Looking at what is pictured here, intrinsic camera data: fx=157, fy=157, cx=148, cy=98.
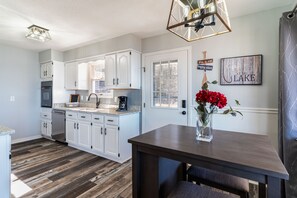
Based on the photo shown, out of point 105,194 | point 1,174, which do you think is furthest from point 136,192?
point 1,174

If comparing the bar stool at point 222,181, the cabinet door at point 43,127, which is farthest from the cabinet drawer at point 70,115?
the bar stool at point 222,181

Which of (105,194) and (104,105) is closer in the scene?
(105,194)

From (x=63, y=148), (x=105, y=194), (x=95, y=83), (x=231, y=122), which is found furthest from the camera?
(x=95, y=83)

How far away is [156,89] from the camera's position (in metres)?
3.20

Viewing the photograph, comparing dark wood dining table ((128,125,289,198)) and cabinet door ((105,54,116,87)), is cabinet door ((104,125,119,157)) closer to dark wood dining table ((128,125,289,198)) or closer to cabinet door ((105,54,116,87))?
cabinet door ((105,54,116,87))

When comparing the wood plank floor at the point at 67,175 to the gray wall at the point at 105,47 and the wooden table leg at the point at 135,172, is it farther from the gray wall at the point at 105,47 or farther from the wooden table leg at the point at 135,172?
the gray wall at the point at 105,47

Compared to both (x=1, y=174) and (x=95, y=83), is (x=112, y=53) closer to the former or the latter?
(x=95, y=83)

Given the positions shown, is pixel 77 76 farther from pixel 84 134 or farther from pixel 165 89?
pixel 165 89

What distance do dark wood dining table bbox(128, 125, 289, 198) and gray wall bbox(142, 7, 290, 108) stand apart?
1.06m

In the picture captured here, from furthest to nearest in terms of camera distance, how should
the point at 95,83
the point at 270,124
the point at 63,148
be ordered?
1. the point at 95,83
2. the point at 63,148
3. the point at 270,124

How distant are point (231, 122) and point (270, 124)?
1.61 feet

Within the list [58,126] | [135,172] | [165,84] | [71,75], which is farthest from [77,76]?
[135,172]

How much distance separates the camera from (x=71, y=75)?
424 centimetres

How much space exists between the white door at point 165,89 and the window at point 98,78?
4.13 feet
